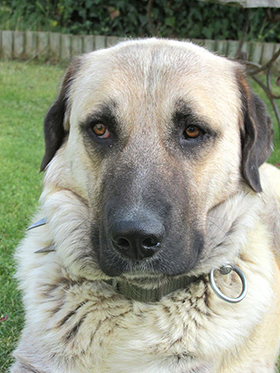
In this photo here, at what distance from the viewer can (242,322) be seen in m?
2.61

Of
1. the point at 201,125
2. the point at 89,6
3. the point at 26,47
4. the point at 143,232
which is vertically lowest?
the point at 26,47

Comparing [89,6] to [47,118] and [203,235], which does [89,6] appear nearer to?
[47,118]

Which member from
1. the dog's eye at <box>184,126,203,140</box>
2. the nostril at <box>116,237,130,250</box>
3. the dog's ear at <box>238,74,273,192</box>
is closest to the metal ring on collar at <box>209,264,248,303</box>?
the dog's ear at <box>238,74,273,192</box>

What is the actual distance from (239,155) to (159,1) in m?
8.91

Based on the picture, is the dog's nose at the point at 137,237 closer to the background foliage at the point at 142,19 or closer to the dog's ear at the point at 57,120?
the dog's ear at the point at 57,120

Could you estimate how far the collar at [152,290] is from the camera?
8.34 ft

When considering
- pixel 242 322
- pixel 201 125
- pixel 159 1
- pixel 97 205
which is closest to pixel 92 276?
pixel 97 205

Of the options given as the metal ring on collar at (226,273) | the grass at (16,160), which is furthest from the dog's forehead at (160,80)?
the grass at (16,160)

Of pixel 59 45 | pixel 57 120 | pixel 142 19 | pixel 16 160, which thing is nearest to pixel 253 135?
pixel 57 120

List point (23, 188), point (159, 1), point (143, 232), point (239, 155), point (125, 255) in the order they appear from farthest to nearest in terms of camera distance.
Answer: point (159, 1), point (23, 188), point (239, 155), point (125, 255), point (143, 232)

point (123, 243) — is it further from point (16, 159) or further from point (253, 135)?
point (16, 159)

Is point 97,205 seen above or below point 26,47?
above

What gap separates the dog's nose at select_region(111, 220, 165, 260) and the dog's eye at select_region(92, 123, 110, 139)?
0.67 metres

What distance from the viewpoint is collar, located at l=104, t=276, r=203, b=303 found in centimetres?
254
